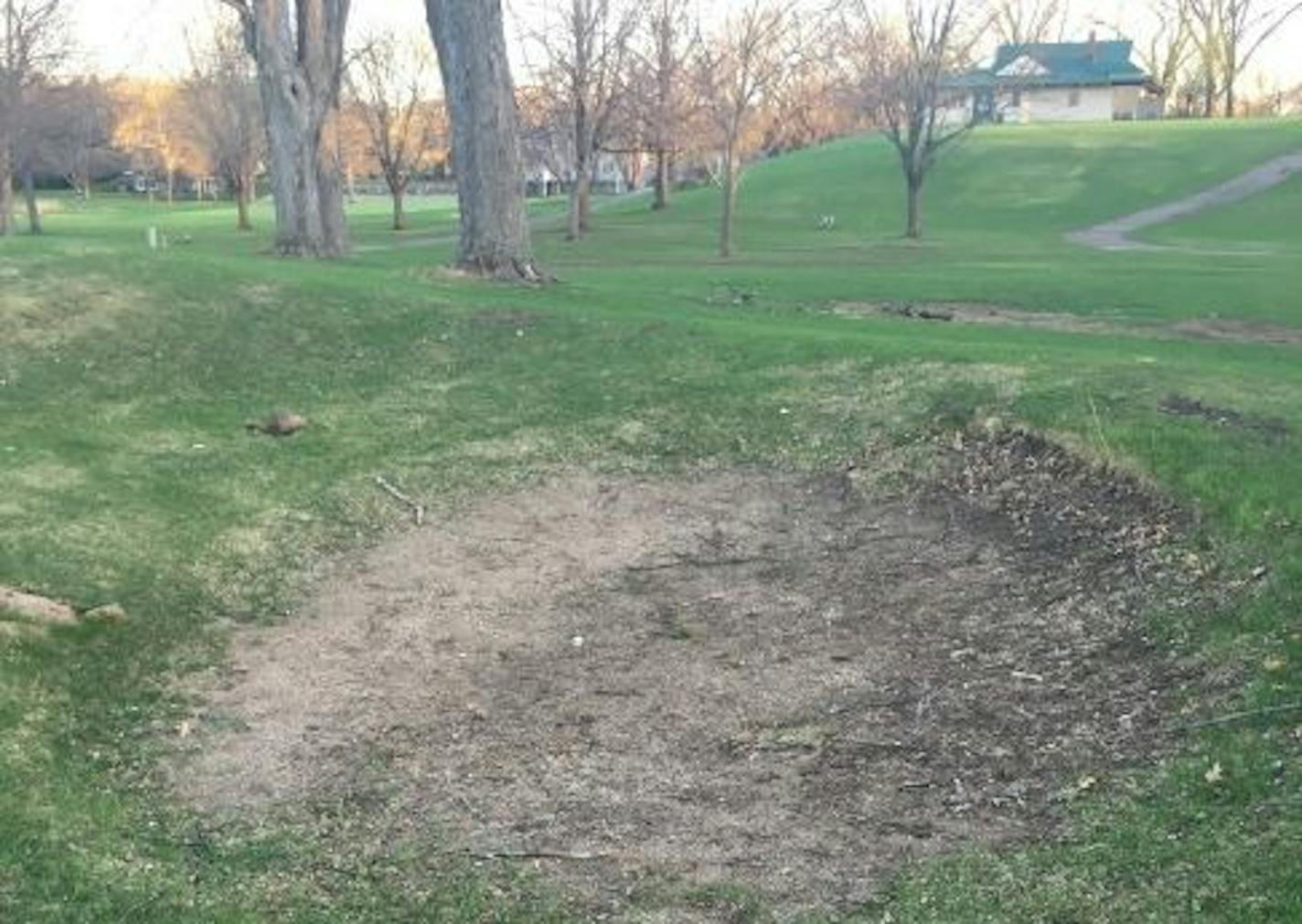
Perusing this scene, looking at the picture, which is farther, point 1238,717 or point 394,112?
point 394,112

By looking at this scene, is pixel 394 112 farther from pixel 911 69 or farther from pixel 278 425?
pixel 278 425

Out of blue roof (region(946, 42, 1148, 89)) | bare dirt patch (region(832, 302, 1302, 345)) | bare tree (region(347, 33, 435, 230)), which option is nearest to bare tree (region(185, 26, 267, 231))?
bare tree (region(347, 33, 435, 230))

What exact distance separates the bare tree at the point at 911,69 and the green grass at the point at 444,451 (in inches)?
581

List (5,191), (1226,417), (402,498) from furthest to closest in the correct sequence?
1. (5,191)
2. (402,498)
3. (1226,417)

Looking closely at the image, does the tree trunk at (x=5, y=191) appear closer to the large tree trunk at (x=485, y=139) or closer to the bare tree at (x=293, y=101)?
the bare tree at (x=293, y=101)

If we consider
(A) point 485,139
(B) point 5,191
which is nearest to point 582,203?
(B) point 5,191

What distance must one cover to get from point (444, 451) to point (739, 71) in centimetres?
2834

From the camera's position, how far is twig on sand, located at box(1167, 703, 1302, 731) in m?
6.62

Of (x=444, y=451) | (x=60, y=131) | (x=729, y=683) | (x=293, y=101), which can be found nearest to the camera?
(x=729, y=683)

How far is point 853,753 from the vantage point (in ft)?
23.5

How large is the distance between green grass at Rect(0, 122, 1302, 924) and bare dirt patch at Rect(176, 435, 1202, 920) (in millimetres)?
337

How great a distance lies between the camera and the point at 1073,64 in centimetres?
9006

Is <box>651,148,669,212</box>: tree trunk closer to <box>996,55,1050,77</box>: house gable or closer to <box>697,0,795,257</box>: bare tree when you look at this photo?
<box>697,0,795,257</box>: bare tree

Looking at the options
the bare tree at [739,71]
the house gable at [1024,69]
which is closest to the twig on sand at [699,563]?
the bare tree at [739,71]
